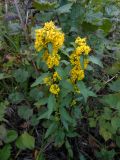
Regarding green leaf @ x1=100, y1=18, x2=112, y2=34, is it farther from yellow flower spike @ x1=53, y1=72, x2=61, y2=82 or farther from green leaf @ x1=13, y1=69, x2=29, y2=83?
yellow flower spike @ x1=53, y1=72, x2=61, y2=82

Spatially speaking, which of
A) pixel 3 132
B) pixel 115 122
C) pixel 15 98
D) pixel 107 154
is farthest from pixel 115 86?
pixel 3 132

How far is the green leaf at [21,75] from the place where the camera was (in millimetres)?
2414

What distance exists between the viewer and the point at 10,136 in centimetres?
233

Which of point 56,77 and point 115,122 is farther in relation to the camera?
point 115,122

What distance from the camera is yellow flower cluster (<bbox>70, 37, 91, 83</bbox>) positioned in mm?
1887

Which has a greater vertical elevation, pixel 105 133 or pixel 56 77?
pixel 56 77

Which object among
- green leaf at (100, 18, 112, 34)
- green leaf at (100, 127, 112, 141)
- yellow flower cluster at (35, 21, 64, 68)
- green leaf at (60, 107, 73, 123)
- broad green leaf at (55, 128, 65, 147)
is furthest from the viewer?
green leaf at (100, 18, 112, 34)

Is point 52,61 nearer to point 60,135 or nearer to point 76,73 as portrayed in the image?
point 76,73


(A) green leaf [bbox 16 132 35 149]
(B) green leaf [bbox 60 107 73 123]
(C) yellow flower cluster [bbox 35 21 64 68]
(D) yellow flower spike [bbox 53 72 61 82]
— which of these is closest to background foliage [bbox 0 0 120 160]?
(A) green leaf [bbox 16 132 35 149]

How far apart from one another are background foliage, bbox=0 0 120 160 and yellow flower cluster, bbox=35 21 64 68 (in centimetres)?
38

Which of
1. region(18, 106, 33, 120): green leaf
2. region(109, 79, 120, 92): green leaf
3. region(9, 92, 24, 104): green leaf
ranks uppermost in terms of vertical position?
region(109, 79, 120, 92): green leaf

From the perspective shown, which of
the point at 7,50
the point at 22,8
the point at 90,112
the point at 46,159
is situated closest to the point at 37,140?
the point at 46,159

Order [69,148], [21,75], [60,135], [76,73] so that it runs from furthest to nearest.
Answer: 1. [21,75]
2. [69,148]
3. [60,135]
4. [76,73]

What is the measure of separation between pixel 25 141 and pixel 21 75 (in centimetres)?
42
